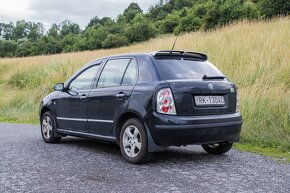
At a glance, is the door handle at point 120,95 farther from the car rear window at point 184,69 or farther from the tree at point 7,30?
the tree at point 7,30

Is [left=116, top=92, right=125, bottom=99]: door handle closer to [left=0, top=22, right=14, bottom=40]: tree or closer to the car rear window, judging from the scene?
the car rear window

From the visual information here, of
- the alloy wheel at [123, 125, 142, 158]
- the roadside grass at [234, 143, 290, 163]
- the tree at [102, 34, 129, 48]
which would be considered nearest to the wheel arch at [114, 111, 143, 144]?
the alloy wheel at [123, 125, 142, 158]

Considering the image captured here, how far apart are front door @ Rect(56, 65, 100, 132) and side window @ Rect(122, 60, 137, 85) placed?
90 centimetres

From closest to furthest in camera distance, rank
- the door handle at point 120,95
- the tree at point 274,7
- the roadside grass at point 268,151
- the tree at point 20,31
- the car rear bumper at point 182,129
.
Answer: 1. the car rear bumper at point 182,129
2. the door handle at point 120,95
3. the roadside grass at point 268,151
4. the tree at point 274,7
5. the tree at point 20,31

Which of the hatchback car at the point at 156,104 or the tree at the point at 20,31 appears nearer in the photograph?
the hatchback car at the point at 156,104

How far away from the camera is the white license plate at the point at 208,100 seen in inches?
219

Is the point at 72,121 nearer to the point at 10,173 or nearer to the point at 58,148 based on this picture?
the point at 58,148

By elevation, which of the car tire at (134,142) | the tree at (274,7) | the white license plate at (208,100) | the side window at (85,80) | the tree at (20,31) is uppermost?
the tree at (20,31)

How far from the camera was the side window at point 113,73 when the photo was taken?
6332mm

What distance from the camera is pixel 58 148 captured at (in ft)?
23.7

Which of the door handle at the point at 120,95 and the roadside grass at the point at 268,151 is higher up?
the door handle at the point at 120,95

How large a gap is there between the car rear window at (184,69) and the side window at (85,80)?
150cm

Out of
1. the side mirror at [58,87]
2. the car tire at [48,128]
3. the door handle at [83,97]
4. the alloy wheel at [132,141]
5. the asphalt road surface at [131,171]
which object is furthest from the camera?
the car tire at [48,128]

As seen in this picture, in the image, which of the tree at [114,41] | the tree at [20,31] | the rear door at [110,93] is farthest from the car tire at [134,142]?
the tree at [20,31]
